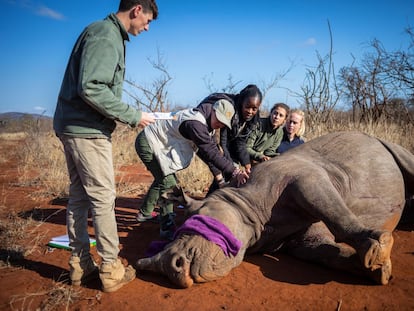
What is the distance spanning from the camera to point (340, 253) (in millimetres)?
2951

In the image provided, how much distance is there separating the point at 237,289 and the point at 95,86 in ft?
6.56

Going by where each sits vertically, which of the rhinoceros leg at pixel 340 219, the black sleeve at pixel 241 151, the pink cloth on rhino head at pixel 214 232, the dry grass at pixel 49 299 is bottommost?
the dry grass at pixel 49 299

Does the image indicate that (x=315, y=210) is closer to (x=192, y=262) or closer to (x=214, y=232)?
(x=214, y=232)

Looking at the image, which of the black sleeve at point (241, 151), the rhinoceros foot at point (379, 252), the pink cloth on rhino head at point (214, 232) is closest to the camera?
the rhinoceros foot at point (379, 252)

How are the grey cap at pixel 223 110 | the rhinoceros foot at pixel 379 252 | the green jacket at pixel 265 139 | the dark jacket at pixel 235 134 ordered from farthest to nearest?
the green jacket at pixel 265 139, the dark jacket at pixel 235 134, the grey cap at pixel 223 110, the rhinoceros foot at pixel 379 252

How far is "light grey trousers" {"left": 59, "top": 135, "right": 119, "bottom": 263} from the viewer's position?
2.53 m

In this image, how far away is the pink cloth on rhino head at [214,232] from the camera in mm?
2770

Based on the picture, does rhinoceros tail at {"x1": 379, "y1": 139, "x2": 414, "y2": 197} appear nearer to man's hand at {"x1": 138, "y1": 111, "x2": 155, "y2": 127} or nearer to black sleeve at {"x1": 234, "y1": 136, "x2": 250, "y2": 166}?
black sleeve at {"x1": 234, "y1": 136, "x2": 250, "y2": 166}

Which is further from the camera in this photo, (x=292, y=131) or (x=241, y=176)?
(x=292, y=131)

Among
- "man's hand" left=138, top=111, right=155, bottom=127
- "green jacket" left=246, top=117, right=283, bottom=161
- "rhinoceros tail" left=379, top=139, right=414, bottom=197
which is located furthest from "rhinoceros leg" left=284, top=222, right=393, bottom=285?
"green jacket" left=246, top=117, right=283, bottom=161

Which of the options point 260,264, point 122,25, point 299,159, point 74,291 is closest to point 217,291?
point 260,264

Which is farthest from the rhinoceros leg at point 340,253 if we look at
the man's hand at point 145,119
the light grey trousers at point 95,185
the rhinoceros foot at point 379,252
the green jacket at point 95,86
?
the green jacket at point 95,86

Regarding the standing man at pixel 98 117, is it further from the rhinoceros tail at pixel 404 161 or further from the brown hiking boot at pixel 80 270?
the rhinoceros tail at pixel 404 161

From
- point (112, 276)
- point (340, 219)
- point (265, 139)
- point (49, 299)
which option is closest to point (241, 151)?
point (265, 139)
